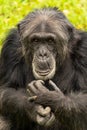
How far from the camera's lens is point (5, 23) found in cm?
1029

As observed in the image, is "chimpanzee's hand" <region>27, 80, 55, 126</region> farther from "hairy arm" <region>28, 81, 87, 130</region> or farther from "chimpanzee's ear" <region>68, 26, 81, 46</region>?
"chimpanzee's ear" <region>68, 26, 81, 46</region>

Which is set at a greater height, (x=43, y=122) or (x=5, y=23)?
(x=5, y=23)

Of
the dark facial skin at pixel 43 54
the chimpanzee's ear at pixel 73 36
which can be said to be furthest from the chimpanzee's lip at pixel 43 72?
the chimpanzee's ear at pixel 73 36

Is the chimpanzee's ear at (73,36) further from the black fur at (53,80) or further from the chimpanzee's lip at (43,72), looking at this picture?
the chimpanzee's lip at (43,72)

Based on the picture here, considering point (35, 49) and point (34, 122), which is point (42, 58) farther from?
point (34, 122)

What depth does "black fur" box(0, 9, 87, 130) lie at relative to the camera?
25.2ft

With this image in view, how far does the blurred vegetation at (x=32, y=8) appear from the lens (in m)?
10.2

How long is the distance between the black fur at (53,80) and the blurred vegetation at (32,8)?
6.27 ft

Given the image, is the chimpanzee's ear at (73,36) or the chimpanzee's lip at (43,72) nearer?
the chimpanzee's lip at (43,72)

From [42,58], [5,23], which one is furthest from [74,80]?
[5,23]

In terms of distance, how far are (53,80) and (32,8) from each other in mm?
2656

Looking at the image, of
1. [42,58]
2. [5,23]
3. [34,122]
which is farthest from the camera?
[5,23]

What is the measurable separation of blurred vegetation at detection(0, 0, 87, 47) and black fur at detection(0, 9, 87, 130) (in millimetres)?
1912

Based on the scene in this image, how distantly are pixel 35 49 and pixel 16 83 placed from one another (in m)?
0.61
